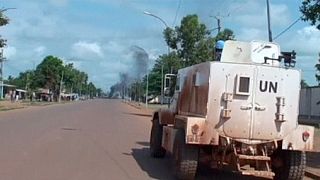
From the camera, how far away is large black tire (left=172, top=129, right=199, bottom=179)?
41.5 ft

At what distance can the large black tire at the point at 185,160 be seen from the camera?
1264 cm

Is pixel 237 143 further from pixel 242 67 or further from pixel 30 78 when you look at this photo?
pixel 30 78

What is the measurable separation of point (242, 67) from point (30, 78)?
14241cm

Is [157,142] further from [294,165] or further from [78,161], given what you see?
[294,165]

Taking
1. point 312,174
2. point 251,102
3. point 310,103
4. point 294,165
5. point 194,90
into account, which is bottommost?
point 312,174

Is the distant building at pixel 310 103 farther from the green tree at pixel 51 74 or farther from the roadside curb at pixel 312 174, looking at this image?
the green tree at pixel 51 74

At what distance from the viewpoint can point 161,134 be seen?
58.2ft

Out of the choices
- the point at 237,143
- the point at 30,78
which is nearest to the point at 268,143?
the point at 237,143

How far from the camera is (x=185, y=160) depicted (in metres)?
12.6

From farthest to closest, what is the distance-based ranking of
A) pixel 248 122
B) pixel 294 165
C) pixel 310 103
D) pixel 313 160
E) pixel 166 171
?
pixel 310 103 → pixel 313 160 → pixel 166 171 → pixel 294 165 → pixel 248 122

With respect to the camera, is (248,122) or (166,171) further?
(166,171)

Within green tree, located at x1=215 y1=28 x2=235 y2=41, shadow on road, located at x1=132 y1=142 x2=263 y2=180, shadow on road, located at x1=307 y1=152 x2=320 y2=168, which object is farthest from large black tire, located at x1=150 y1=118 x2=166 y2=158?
green tree, located at x1=215 y1=28 x2=235 y2=41

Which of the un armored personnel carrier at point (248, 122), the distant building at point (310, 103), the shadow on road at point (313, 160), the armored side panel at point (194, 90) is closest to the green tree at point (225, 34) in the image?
the distant building at point (310, 103)

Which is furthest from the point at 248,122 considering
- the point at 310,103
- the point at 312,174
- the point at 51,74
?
the point at 51,74
